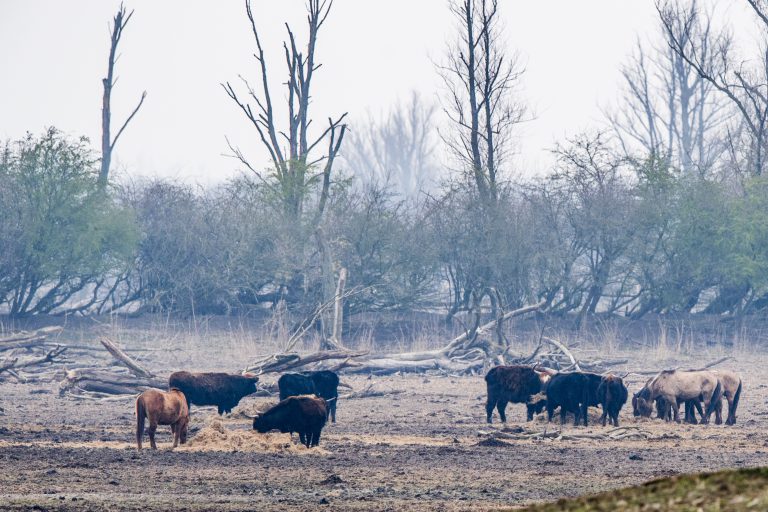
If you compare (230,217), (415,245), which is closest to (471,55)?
(415,245)

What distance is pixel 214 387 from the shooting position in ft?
63.5

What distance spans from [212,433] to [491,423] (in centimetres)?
552

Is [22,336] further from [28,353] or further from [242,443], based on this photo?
[242,443]

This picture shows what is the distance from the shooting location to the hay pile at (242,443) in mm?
15070

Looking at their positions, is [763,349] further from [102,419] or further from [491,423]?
[102,419]

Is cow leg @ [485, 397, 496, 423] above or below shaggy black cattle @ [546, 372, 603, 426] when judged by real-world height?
below

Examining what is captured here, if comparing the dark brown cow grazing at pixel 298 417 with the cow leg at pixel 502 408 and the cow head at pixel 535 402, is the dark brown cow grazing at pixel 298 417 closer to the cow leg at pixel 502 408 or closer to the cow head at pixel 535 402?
Answer: the cow leg at pixel 502 408

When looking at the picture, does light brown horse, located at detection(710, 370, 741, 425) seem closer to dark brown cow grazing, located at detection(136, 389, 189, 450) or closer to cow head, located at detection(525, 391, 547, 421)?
cow head, located at detection(525, 391, 547, 421)

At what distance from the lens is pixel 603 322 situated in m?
34.0

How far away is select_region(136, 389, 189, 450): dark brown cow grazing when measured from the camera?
15.0 m

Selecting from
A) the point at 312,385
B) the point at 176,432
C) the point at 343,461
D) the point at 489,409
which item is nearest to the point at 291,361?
the point at 312,385

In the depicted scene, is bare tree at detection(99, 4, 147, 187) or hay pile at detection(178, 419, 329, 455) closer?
hay pile at detection(178, 419, 329, 455)

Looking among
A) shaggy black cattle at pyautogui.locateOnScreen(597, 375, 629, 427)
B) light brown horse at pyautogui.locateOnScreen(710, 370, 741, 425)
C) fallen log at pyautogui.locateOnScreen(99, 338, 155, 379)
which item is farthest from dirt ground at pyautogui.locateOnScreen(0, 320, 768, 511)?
fallen log at pyautogui.locateOnScreen(99, 338, 155, 379)

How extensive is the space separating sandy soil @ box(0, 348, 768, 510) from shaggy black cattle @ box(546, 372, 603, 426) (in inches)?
17.4
